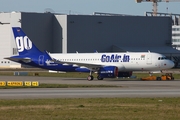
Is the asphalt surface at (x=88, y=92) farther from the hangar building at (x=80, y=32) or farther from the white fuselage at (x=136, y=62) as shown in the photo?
the hangar building at (x=80, y=32)

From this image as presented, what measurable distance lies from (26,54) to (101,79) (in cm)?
1144

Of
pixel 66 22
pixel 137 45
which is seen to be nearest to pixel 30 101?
pixel 66 22

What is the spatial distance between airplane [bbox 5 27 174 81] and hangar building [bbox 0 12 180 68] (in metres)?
48.4

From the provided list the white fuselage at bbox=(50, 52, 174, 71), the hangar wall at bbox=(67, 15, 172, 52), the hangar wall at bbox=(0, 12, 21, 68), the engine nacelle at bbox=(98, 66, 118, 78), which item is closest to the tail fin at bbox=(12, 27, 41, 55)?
the white fuselage at bbox=(50, 52, 174, 71)

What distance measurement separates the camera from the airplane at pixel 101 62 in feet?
227

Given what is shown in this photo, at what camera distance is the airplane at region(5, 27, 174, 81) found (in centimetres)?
6919

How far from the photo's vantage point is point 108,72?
67.6 metres

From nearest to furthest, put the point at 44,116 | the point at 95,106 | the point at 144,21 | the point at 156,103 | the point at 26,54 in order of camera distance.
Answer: the point at 44,116 → the point at 95,106 → the point at 156,103 → the point at 26,54 → the point at 144,21

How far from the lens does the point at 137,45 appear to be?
136m

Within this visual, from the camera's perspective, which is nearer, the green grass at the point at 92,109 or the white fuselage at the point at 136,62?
the green grass at the point at 92,109

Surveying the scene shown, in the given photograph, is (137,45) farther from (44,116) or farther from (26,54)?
(44,116)

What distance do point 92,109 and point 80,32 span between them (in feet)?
320

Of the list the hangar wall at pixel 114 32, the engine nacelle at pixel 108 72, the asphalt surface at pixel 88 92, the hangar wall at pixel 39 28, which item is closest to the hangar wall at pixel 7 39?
the hangar wall at pixel 39 28

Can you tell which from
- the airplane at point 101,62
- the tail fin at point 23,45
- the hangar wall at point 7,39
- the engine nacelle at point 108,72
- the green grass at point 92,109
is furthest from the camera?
the hangar wall at point 7,39
